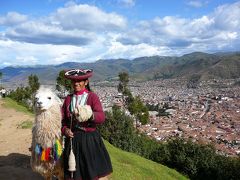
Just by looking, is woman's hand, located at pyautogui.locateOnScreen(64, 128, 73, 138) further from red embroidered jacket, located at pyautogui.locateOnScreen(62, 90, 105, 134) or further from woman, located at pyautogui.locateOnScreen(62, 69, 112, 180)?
red embroidered jacket, located at pyautogui.locateOnScreen(62, 90, 105, 134)

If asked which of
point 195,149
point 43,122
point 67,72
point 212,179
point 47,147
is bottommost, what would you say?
point 212,179

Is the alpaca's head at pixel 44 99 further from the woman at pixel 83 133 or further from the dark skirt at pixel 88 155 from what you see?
the dark skirt at pixel 88 155

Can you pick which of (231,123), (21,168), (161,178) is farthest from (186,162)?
(231,123)

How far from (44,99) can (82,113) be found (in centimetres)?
82

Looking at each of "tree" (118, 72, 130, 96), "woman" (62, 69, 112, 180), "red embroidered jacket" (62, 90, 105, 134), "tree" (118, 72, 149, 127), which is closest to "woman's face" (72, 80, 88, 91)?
"woman" (62, 69, 112, 180)

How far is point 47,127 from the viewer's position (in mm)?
6539

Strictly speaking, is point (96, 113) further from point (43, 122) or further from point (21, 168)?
point (21, 168)

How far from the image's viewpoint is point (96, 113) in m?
6.15

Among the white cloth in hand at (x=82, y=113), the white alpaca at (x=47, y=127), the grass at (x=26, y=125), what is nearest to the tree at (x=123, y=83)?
the grass at (x=26, y=125)

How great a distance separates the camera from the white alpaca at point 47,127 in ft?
20.9

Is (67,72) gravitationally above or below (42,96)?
above

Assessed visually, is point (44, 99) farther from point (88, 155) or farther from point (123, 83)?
point (123, 83)

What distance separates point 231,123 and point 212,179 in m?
82.5

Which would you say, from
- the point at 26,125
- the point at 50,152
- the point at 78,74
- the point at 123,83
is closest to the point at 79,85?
the point at 78,74
